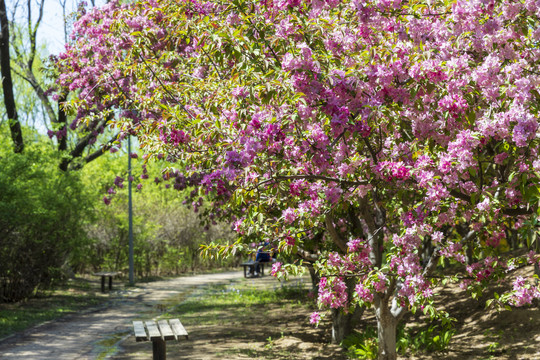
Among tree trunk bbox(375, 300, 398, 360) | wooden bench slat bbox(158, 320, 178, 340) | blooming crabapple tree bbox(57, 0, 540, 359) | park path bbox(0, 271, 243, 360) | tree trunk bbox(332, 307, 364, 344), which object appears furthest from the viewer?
tree trunk bbox(332, 307, 364, 344)

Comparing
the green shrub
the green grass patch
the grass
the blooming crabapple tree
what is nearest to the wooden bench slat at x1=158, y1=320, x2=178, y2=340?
the blooming crabapple tree

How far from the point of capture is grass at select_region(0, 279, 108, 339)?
1097cm

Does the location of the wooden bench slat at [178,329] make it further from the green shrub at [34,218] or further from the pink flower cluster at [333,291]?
the green shrub at [34,218]

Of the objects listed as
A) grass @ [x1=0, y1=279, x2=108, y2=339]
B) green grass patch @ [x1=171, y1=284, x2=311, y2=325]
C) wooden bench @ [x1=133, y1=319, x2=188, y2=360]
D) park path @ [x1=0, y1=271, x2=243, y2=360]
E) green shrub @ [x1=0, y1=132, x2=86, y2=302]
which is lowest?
green grass patch @ [x1=171, y1=284, x2=311, y2=325]

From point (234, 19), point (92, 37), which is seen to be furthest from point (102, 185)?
point (234, 19)

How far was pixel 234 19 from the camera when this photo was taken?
5574 millimetres

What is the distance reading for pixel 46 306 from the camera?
45.5 feet

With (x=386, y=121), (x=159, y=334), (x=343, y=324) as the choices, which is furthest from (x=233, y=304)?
(x=386, y=121)

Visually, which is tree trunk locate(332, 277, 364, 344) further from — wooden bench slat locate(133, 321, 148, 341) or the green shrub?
the green shrub

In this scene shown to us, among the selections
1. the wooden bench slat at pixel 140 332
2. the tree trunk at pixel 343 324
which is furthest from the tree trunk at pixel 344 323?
the wooden bench slat at pixel 140 332

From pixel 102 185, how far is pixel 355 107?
Result: 1813cm

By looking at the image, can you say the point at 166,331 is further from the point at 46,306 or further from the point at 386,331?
the point at 46,306

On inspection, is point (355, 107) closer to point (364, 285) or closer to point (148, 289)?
point (364, 285)

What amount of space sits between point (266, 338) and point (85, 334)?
3.48 meters
